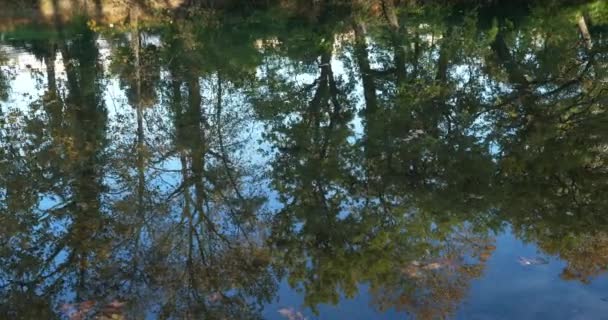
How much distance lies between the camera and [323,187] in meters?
11.5

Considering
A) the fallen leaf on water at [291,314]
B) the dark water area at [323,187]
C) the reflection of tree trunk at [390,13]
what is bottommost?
the fallen leaf on water at [291,314]

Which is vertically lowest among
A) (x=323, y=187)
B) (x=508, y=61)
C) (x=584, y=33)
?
(x=323, y=187)

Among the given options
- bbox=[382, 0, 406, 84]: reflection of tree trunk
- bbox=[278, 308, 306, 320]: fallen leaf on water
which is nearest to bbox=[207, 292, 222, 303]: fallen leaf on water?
bbox=[278, 308, 306, 320]: fallen leaf on water

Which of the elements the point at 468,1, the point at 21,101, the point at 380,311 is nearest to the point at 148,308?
the point at 380,311

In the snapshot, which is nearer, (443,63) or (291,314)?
(291,314)

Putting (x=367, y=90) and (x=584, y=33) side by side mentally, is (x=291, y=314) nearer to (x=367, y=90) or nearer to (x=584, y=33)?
(x=367, y=90)

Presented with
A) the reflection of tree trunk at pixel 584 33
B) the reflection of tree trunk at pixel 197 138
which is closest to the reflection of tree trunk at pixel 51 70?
the reflection of tree trunk at pixel 197 138

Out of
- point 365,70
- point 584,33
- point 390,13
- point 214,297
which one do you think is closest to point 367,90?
point 365,70

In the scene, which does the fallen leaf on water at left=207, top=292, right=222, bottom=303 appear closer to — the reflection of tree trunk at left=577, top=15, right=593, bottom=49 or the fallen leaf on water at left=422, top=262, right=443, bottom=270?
the fallen leaf on water at left=422, top=262, right=443, bottom=270

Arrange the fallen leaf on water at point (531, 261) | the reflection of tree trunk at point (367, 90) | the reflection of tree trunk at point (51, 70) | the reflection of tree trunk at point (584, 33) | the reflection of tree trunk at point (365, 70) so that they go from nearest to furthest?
1. the fallen leaf on water at point (531, 261)
2. the reflection of tree trunk at point (367, 90)
3. the reflection of tree trunk at point (365, 70)
4. the reflection of tree trunk at point (584, 33)
5. the reflection of tree trunk at point (51, 70)

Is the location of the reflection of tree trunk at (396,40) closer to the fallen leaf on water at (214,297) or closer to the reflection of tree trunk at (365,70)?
the reflection of tree trunk at (365,70)

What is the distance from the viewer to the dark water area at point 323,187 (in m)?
7.74

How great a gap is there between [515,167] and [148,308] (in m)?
7.71

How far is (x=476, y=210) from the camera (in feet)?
31.9
